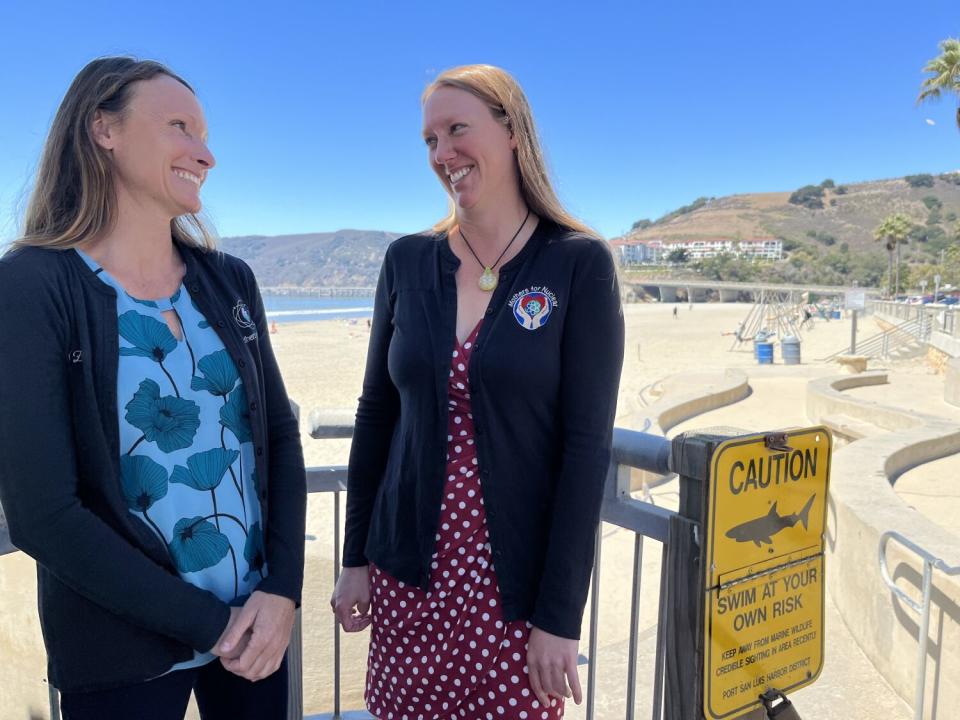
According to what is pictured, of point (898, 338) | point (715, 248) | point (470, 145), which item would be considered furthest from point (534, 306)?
point (715, 248)

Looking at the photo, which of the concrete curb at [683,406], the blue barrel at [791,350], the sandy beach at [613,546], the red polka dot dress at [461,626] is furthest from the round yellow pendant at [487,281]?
the blue barrel at [791,350]

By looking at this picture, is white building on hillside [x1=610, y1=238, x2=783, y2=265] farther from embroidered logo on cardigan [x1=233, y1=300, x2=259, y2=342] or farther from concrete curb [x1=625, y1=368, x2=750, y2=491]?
embroidered logo on cardigan [x1=233, y1=300, x2=259, y2=342]

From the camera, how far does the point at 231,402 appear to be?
150 centimetres

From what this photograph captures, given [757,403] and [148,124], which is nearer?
[148,124]

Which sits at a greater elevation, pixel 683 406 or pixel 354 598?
pixel 354 598

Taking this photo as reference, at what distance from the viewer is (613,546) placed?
684 cm

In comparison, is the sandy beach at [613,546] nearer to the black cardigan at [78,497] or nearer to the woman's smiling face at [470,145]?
the black cardigan at [78,497]

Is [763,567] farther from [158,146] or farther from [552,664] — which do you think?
[158,146]

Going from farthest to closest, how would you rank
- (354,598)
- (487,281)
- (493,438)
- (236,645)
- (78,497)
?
1. (354,598)
2. (487,281)
3. (493,438)
4. (236,645)
5. (78,497)

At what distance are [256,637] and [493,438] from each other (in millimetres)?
619

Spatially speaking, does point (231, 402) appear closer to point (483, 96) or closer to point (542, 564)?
point (542, 564)

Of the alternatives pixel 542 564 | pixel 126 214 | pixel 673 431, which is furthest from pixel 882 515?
pixel 673 431

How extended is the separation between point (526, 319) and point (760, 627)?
0.95 m

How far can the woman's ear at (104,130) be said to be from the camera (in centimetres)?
139
